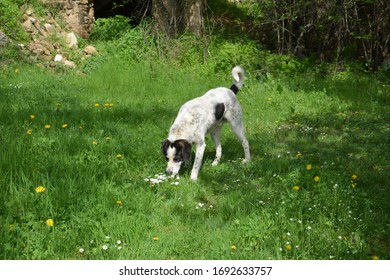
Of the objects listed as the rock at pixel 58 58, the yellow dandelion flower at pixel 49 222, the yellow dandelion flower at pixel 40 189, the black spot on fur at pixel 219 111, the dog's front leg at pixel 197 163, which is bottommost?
the dog's front leg at pixel 197 163

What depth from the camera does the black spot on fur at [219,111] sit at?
586 centimetres

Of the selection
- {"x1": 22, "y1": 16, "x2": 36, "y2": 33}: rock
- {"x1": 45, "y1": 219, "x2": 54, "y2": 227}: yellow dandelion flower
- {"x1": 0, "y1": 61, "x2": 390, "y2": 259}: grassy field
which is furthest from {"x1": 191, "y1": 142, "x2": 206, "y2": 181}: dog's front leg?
{"x1": 22, "y1": 16, "x2": 36, "y2": 33}: rock

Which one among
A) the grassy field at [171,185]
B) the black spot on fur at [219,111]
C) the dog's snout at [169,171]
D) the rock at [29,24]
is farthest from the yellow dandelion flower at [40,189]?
the rock at [29,24]

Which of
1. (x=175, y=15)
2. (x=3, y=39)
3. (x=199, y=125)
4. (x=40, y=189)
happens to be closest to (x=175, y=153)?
(x=199, y=125)

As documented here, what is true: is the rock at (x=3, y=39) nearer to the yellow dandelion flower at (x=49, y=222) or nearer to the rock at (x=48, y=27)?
the rock at (x=48, y=27)

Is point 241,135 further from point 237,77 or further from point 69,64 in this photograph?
point 69,64

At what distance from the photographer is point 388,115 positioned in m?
8.59

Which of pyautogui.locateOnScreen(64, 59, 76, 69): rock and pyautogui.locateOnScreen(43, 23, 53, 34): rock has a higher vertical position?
pyautogui.locateOnScreen(43, 23, 53, 34): rock

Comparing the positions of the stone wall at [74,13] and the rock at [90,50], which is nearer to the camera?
the rock at [90,50]

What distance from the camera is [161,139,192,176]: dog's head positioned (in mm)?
5094

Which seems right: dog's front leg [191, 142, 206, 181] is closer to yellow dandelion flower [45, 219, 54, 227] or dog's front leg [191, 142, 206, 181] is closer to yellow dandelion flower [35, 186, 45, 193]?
yellow dandelion flower [35, 186, 45, 193]

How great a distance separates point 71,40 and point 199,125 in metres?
7.71

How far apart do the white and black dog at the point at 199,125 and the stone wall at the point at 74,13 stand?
783 cm

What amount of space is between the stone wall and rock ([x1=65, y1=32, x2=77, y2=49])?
0.60 metres
